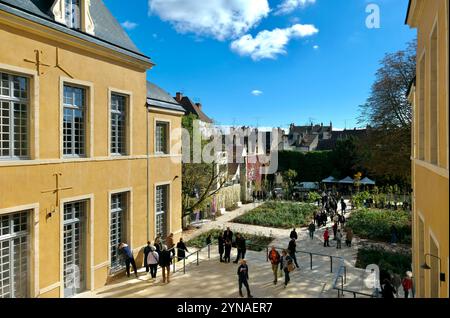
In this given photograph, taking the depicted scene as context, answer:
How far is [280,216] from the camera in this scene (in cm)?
2409

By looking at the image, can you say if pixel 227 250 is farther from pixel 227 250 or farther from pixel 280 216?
pixel 280 216

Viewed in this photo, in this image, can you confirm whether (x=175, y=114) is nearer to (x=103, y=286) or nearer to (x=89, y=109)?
(x=89, y=109)

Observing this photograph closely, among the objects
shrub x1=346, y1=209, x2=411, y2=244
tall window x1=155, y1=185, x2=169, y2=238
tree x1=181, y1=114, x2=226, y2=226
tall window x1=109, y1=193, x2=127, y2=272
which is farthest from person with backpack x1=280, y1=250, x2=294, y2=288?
tree x1=181, y1=114, x2=226, y2=226

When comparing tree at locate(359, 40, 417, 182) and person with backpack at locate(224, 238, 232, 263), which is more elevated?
tree at locate(359, 40, 417, 182)

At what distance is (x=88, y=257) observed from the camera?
10.0 meters

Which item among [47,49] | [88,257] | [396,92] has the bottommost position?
[88,257]

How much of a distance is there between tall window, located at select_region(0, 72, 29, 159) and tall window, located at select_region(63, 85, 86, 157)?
126 cm

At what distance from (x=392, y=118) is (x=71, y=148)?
72.3 feet

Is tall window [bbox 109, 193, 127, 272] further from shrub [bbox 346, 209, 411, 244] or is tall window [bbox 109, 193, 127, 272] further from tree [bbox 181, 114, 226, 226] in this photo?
shrub [bbox 346, 209, 411, 244]

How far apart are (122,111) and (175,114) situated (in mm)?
3395

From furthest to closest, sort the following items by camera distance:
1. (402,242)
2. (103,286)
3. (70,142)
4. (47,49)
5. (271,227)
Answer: (271,227) < (402,242) < (103,286) < (70,142) < (47,49)

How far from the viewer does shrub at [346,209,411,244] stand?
18.8 m

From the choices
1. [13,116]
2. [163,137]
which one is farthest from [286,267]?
[13,116]
